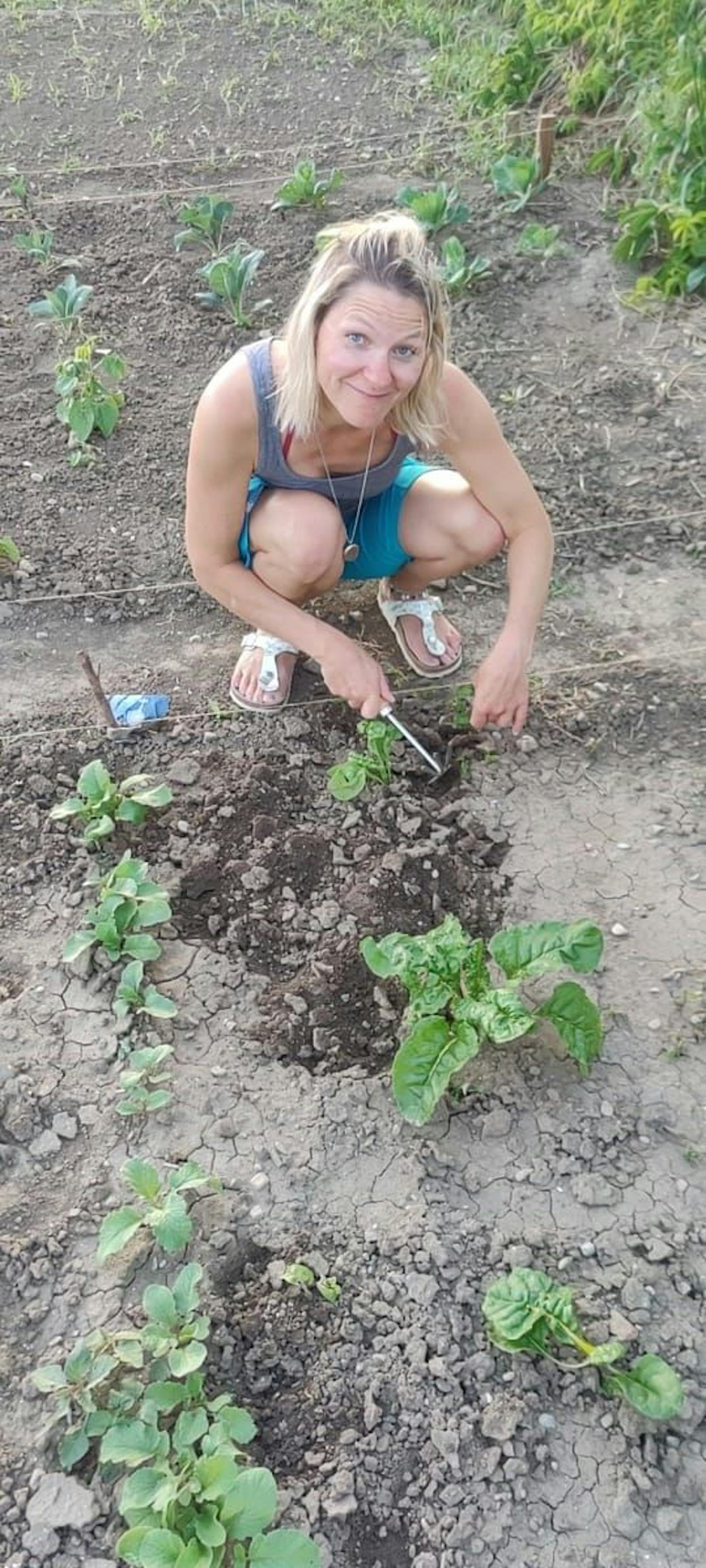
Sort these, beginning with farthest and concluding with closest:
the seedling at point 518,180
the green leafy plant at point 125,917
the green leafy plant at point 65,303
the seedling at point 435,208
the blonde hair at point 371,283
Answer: the seedling at point 518,180 → the seedling at point 435,208 → the green leafy plant at point 65,303 → the green leafy plant at point 125,917 → the blonde hair at point 371,283

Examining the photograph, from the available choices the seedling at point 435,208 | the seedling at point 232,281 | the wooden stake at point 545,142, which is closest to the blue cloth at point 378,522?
the seedling at point 232,281

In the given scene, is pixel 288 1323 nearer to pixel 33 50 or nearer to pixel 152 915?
pixel 152 915

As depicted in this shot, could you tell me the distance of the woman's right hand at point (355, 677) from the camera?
113 inches

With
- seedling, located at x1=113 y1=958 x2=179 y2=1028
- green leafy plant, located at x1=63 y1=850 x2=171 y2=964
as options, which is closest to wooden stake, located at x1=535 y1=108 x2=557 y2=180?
Result: green leafy plant, located at x1=63 y1=850 x2=171 y2=964

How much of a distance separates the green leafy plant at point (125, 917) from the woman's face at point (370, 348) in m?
1.11

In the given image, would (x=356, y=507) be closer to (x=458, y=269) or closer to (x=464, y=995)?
(x=464, y=995)

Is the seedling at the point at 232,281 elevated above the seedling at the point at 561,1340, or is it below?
above

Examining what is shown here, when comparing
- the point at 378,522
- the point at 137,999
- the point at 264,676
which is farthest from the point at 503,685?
the point at 137,999

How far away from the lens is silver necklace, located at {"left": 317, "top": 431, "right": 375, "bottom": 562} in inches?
115

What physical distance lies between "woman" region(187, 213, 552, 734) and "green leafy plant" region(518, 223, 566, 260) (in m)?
2.22

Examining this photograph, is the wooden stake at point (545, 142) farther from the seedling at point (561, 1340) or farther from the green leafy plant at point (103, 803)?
the seedling at point (561, 1340)

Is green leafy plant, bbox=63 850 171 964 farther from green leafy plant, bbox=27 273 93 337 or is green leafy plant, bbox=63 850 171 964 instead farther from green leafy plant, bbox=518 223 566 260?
green leafy plant, bbox=518 223 566 260

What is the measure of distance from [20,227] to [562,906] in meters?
4.21

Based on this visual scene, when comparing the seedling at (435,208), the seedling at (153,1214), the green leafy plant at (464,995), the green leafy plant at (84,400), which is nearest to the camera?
the seedling at (153,1214)
